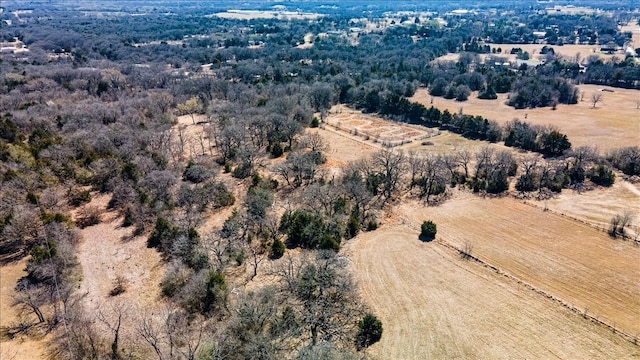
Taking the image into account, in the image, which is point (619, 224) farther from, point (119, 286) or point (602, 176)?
point (119, 286)

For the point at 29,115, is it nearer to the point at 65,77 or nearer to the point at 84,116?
the point at 84,116

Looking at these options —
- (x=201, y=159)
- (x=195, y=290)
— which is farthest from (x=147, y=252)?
(x=201, y=159)

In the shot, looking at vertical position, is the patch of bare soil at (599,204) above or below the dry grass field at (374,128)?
below

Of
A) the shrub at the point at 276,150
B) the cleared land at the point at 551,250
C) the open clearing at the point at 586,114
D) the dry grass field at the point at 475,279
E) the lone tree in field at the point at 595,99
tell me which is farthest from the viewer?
the lone tree in field at the point at 595,99

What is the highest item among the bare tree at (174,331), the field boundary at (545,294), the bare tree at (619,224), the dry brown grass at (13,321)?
the bare tree at (619,224)

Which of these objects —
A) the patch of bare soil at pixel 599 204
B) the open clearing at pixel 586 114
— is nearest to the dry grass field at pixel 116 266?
the patch of bare soil at pixel 599 204

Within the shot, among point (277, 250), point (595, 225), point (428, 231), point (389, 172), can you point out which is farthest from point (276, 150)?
point (595, 225)

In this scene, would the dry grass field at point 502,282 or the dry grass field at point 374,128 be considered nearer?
the dry grass field at point 502,282

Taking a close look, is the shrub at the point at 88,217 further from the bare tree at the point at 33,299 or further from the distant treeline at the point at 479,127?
the distant treeline at the point at 479,127
